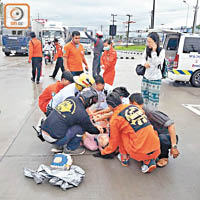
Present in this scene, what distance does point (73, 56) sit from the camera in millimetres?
5926

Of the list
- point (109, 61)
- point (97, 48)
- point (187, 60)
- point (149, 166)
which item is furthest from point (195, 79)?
point (149, 166)

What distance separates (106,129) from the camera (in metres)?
3.95

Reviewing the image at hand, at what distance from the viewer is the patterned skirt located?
466 centimetres

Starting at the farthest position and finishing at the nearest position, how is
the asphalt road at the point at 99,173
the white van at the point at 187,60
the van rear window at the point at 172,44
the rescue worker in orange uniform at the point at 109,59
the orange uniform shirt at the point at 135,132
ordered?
the van rear window at the point at 172,44 < the white van at the point at 187,60 < the rescue worker in orange uniform at the point at 109,59 < the orange uniform shirt at the point at 135,132 < the asphalt road at the point at 99,173

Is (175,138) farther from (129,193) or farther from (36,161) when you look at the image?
(36,161)

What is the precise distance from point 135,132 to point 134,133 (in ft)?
0.06

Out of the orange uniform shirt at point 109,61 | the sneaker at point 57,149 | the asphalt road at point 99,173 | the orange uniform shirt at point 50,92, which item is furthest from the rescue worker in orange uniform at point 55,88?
the orange uniform shirt at point 109,61

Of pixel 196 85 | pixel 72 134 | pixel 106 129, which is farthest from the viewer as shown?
pixel 196 85

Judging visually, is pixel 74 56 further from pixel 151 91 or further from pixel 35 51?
pixel 35 51

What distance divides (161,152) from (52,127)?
58.1 inches

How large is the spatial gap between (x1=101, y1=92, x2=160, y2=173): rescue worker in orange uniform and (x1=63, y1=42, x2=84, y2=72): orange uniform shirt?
3105 mm

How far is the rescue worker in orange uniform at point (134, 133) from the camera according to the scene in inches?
113

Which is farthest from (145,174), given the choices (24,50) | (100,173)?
(24,50)

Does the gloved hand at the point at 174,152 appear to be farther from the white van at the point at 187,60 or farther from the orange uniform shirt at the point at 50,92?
the white van at the point at 187,60
